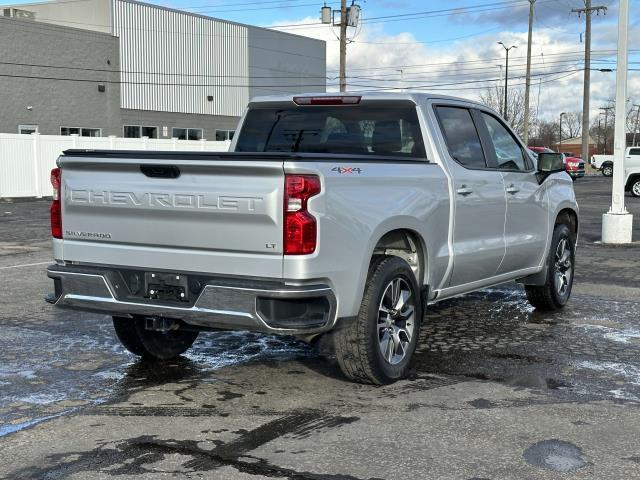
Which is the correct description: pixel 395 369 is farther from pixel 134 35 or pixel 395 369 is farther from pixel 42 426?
pixel 134 35

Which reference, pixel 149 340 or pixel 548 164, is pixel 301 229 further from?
pixel 548 164

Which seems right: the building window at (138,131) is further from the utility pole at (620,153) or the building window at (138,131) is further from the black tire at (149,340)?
the black tire at (149,340)

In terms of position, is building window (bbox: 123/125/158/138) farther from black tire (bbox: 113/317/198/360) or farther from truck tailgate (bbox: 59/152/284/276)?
truck tailgate (bbox: 59/152/284/276)

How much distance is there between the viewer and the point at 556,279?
26.2 feet

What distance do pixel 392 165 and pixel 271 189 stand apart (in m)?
1.16

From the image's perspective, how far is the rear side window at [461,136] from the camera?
6375mm

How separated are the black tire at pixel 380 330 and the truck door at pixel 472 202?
2.40 feet

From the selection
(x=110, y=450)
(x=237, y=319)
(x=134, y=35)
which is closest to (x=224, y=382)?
(x=237, y=319)

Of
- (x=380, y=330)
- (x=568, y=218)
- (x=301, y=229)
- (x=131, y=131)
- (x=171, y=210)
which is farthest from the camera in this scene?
(x=131, y=131)

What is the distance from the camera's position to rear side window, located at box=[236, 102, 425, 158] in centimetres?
623

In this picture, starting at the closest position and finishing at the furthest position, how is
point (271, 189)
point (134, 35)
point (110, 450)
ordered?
point (110, 450), point (271, 189), point (134, 35)

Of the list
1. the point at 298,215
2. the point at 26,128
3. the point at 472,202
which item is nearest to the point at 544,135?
the point at 26,128

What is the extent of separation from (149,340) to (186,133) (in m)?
41.0

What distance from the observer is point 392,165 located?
5379 millimetres
